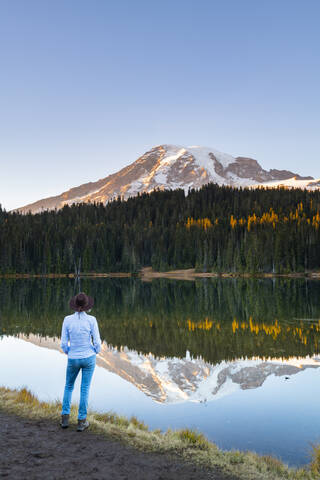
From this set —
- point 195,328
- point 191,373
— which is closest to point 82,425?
point 191,373

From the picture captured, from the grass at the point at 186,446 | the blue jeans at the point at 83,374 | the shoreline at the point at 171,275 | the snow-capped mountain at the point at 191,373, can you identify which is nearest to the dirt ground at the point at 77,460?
the grass at the point at 186,446

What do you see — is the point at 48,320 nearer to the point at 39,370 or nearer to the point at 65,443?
the point at 39,370

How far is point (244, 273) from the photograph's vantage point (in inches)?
5728

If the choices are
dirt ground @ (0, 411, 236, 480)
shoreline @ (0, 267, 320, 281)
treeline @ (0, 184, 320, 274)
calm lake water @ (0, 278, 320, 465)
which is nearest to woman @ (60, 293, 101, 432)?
dirt ground @ (0, 411, 236, 480)

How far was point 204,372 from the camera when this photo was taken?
21562mm

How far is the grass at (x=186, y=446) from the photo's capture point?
32.0ft

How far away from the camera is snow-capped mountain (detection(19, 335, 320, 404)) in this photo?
19.2 meters

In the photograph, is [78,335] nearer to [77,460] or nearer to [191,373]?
[77,460]

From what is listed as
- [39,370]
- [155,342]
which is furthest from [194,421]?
[155,342]

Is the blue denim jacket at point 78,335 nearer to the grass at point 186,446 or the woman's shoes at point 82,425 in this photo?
the woman's shoes at point 82,425

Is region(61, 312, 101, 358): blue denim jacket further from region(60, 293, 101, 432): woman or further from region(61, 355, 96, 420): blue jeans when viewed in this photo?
region(61, 355, 96, 420): blue jeans

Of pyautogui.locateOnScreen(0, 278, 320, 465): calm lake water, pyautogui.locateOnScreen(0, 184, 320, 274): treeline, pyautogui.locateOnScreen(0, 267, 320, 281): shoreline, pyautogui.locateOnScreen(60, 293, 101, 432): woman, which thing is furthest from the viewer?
pyautogui.locateOnScreen(0, 184, 320, 274): treeline

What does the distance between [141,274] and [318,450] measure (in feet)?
533

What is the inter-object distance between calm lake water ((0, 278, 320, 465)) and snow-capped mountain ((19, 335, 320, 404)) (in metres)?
0.05
